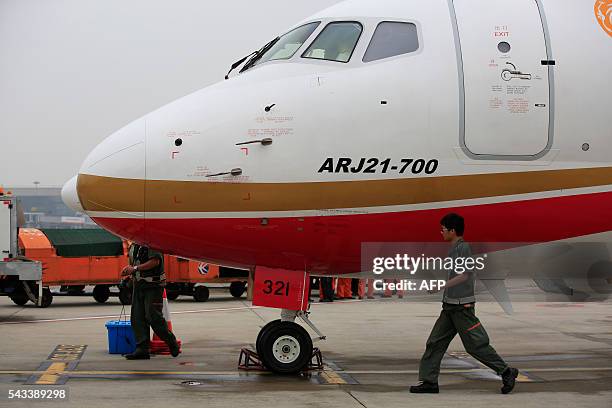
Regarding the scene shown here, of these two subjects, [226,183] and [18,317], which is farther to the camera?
[18,317]

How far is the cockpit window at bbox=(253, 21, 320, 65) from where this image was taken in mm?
10781

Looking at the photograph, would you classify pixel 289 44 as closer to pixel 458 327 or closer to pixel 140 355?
pixel 458 327

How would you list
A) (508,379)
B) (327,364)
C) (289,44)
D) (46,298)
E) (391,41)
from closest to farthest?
(508,379), (391,41), (289,44), (327,364), (46,298)

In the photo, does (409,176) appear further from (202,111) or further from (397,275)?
(202,111)

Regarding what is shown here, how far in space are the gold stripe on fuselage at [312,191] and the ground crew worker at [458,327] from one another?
0.52 m

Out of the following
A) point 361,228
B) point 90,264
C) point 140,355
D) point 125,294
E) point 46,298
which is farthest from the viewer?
point 90,264

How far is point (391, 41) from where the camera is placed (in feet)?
34.5

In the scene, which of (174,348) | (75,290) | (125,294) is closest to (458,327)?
(174,348)

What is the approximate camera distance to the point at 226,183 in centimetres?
1010

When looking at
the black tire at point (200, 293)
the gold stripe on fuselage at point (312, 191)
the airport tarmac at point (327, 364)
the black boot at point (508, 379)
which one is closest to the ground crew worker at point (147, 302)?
the airport tarmac at point (327, 364)

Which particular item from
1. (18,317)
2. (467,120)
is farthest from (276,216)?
(18,317)

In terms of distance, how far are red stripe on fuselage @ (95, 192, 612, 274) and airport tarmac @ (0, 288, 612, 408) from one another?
5.18ft

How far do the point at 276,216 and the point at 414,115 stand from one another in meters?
1.87

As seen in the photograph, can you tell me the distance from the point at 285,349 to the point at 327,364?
62.9 inches
